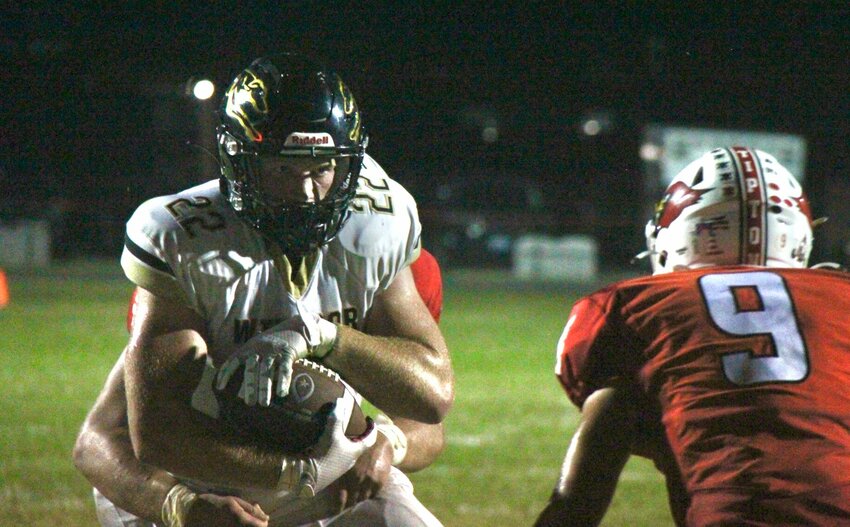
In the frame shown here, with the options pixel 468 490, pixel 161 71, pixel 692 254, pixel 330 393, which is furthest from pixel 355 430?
pixel 161 71

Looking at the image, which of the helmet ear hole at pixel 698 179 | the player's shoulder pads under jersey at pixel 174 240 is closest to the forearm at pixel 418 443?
the player's shoulder pads under jersey at pixel 174 240

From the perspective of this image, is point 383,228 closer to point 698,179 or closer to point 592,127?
point 698,179

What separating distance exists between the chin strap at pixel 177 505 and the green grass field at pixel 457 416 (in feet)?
8.70

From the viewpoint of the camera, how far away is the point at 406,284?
254 centimetres

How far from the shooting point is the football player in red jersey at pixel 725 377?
6.21 feet

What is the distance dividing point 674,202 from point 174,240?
1.02 metres

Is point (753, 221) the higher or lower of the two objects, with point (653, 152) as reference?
higher

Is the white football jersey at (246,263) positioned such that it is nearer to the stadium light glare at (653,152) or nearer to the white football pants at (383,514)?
the white football pants at (383,514)

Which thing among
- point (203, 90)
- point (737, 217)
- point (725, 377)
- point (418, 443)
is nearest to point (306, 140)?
point (418, 443)

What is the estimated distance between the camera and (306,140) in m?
2.40

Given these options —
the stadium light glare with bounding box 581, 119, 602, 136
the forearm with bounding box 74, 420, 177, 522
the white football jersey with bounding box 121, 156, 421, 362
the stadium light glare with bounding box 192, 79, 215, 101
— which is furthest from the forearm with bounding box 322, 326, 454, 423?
the stadium light glare with bounding box 581, 119, 602, 136

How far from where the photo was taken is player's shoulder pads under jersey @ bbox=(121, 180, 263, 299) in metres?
2.30

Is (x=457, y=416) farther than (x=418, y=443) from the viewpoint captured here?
Yes

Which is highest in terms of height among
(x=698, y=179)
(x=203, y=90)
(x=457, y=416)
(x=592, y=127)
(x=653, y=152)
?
(x=698, y=179)
